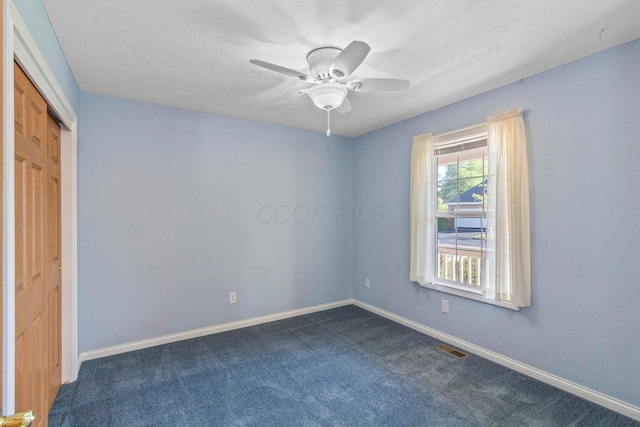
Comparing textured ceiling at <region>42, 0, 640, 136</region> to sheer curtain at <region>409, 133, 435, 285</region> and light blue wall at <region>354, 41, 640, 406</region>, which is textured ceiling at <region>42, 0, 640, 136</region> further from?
sheer curtain at <region>409, 133, 435, 285</region>

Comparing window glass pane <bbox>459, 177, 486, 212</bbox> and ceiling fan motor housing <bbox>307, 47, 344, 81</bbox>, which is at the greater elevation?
ceiling fan motor housing <bbox>307, 47, 344, 81</bbox>

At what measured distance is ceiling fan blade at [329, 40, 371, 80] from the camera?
1617 mm

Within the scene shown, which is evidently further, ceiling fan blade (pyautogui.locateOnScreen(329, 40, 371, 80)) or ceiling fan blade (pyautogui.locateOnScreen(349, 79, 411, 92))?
ceiling fan blade (pyautogui.locateOnScreen(349, 79, 411, 92))

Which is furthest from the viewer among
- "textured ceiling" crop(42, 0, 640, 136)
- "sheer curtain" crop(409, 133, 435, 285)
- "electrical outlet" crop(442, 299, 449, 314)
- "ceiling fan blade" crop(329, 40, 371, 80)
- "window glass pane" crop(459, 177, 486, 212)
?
"sheer curtain" crop(409, 133, 435, 285)

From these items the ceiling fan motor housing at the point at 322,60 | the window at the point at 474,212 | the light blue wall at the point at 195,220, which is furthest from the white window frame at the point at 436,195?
the ceiling fan motor housing at the point at 322,60

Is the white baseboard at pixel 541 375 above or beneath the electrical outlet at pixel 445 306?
beneath

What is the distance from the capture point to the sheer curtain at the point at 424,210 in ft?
11.0

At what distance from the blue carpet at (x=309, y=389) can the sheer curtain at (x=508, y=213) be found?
2.41 ft

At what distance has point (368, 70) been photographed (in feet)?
8.03

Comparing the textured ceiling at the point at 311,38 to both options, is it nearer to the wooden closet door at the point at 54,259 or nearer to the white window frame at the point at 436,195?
the white window frame at the point at 436,195

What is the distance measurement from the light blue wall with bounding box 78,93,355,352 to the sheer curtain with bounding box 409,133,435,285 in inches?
50.2

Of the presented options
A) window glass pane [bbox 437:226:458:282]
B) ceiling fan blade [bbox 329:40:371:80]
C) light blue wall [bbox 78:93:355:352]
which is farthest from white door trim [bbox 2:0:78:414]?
window glass pane [bbox 437:226:458:282]

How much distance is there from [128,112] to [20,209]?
1.92m

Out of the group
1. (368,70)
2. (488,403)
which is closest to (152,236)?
(368,70)
